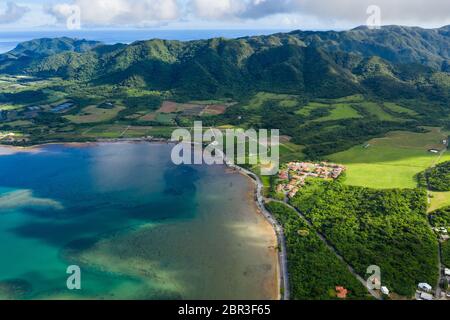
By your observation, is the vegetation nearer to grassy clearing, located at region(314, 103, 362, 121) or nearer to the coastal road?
the coastal road

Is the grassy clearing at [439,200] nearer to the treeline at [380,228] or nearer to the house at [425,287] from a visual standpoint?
the treeline at [380,228]

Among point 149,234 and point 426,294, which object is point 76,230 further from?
point 426,294

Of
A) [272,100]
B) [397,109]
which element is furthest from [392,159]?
[272,100]

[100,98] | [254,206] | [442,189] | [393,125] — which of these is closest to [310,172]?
[254,206]

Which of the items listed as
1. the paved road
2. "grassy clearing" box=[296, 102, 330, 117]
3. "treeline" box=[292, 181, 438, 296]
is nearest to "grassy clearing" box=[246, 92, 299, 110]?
"grassy clearing" box=[296, 102, 330, 117]
